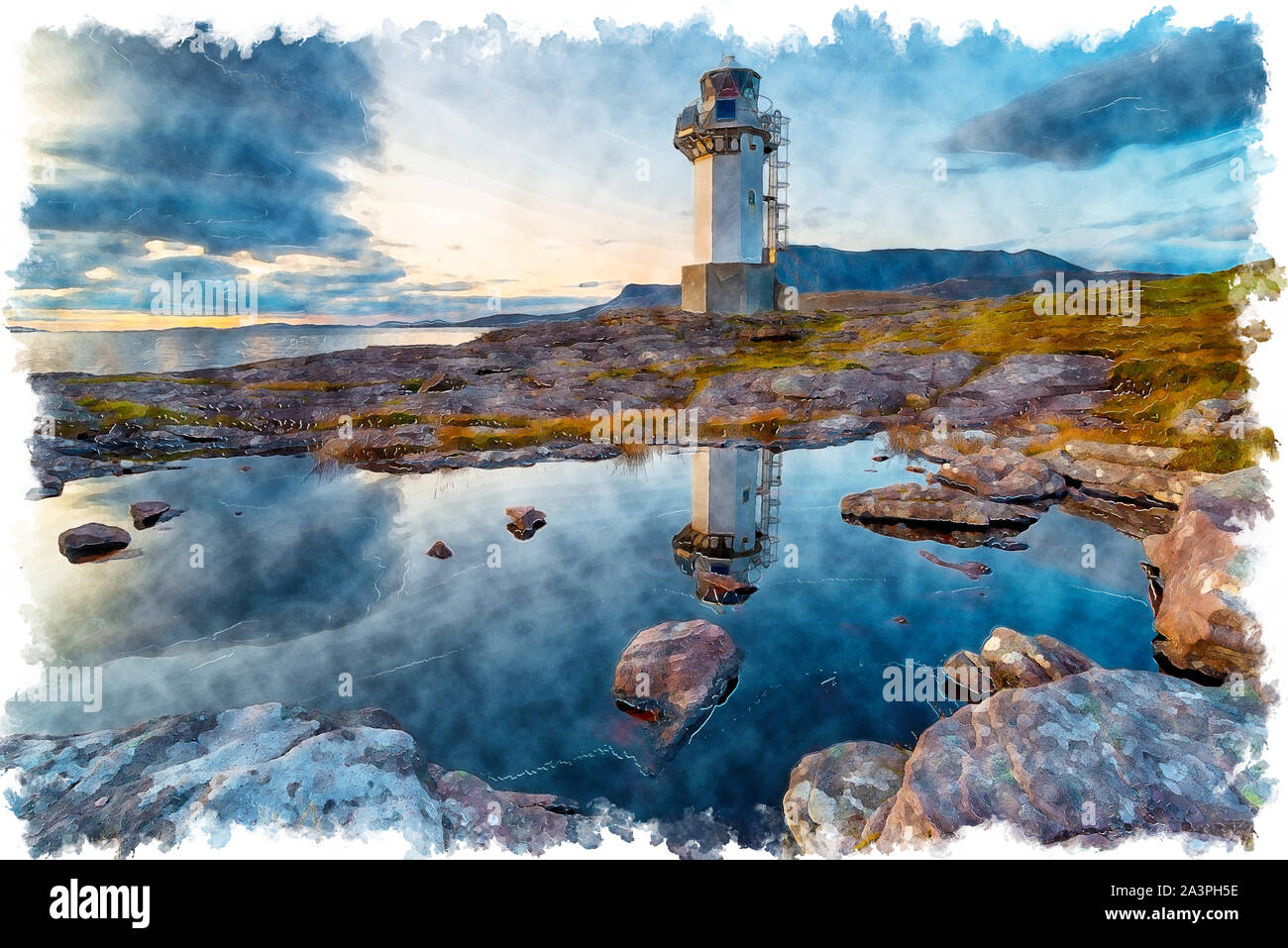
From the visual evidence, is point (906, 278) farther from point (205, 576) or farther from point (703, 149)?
point (205, 576)

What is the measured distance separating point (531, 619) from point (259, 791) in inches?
210

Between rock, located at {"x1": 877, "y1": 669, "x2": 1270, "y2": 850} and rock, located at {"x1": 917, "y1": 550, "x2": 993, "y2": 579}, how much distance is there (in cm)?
551

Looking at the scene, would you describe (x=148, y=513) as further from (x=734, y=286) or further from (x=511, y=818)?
(x=734, y=286)

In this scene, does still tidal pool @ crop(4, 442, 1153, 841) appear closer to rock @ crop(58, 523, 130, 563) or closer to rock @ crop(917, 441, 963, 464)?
rock @ crop(58, 523, 130, 563)

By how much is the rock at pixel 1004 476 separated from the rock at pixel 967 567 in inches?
187

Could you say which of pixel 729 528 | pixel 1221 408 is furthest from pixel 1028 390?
pixel 729 528

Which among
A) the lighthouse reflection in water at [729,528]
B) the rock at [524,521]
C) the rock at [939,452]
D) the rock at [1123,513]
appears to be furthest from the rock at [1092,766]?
the rock at [939,452]

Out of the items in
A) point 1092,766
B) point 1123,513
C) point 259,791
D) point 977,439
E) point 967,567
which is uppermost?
point 977,439

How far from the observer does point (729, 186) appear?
44344 millimetres

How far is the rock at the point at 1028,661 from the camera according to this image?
735cm

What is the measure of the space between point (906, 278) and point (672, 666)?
154m

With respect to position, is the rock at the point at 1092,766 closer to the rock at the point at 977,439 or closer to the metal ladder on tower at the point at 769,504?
the metal ladder on tower at the point at 769,504

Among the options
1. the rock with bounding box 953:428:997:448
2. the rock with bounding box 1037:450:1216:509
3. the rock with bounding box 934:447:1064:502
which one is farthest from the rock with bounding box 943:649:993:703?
the rock with bounding box 953:428:997:448

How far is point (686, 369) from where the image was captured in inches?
1383
